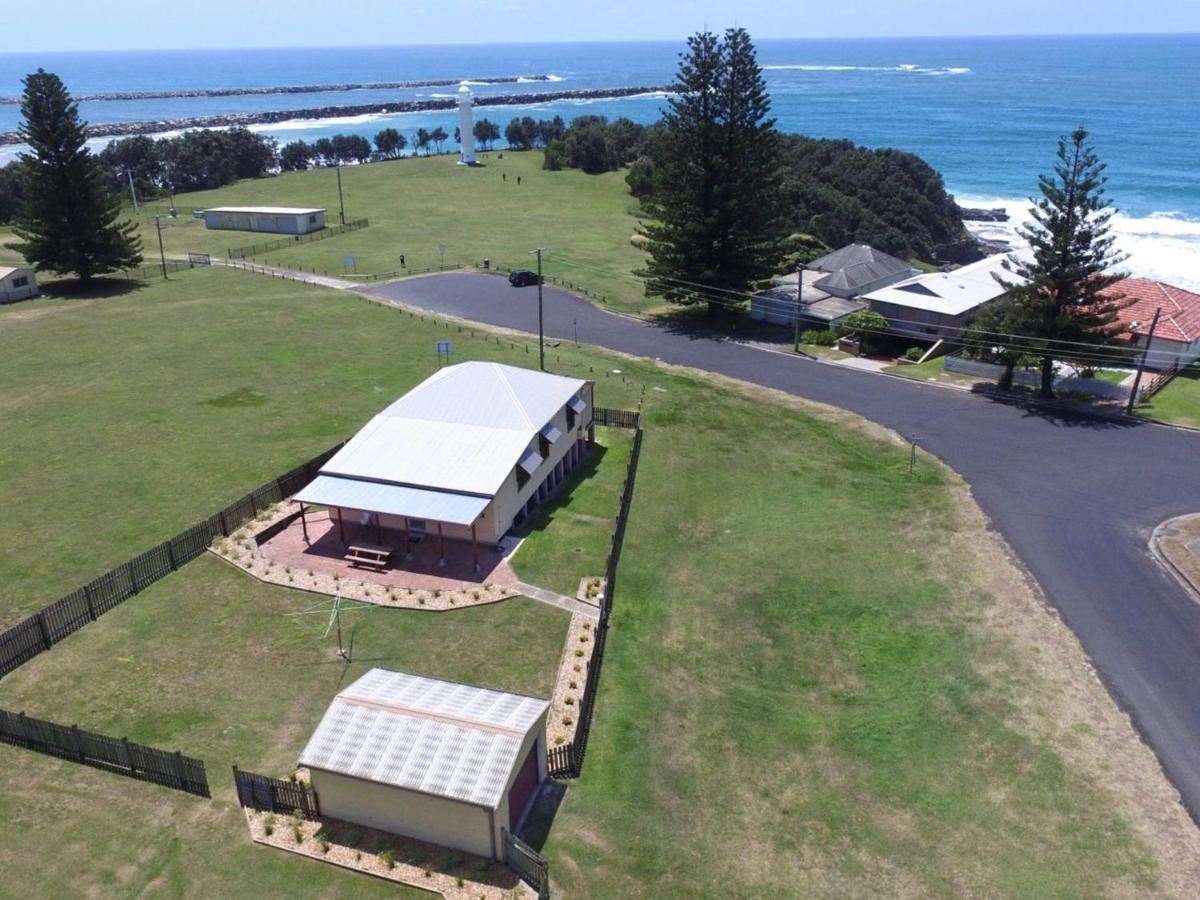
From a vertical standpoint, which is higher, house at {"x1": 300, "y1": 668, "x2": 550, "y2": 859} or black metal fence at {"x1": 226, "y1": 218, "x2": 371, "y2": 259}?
black metal fence at {"x1": 226, "y1": 218, "x2": 371, "y2": 259}

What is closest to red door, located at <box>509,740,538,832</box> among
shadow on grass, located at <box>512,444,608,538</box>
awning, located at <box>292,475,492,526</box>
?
awning, located at <box>292,475,492,526</box>

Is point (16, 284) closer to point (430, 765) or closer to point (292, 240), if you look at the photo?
point (292, 240)

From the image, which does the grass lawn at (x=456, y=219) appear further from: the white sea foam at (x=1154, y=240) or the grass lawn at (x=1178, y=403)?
the white sea foam at (x=1154, y=240)

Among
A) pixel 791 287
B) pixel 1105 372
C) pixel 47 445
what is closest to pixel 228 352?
pixel 47 445

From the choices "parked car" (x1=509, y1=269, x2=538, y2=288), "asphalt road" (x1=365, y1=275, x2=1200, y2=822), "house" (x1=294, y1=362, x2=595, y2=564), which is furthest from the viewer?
"parked car" (x1=509, y1=269, x2=538, y2=288)

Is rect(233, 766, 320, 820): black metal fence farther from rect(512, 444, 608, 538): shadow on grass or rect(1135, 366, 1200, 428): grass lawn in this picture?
rect(1135, 366, 1200, 428): grass lawn

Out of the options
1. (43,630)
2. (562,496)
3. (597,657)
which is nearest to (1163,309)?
(562,496)
